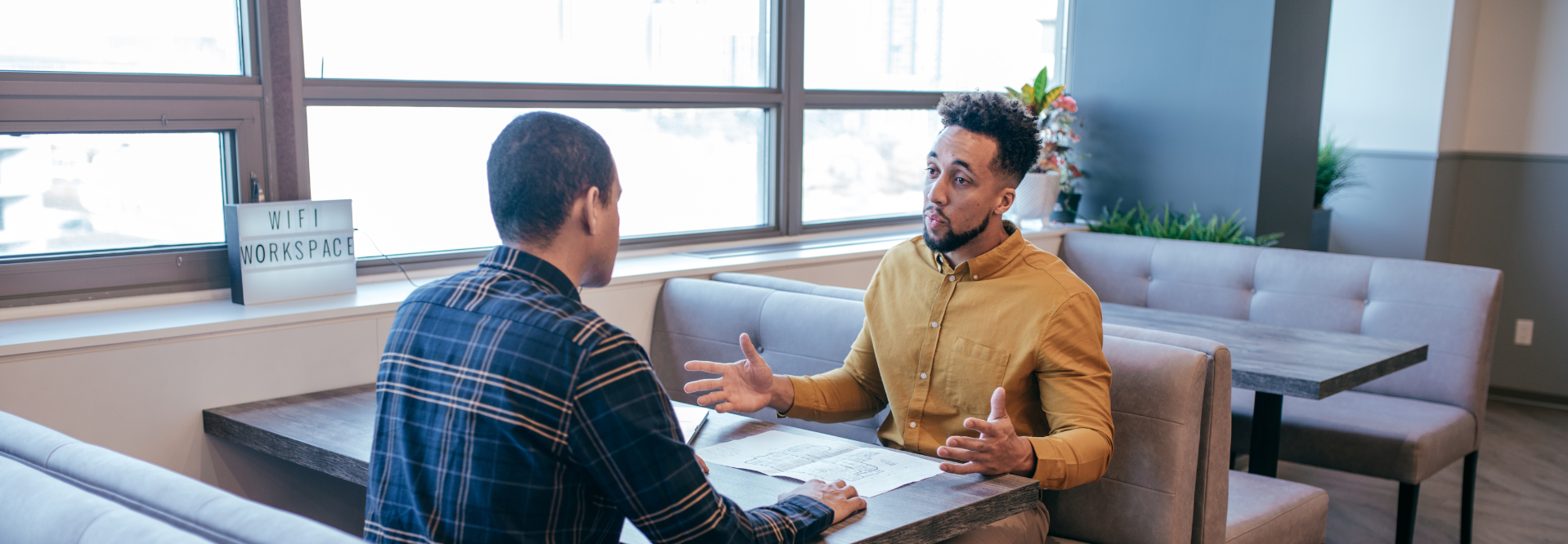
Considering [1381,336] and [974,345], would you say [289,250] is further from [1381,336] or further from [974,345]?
[1381,336]

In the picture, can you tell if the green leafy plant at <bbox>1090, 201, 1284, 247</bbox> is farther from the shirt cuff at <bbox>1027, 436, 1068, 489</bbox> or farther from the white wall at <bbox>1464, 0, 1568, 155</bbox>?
the shirt cuff at <bbox>1027, 436, 1068, 489</bbox>

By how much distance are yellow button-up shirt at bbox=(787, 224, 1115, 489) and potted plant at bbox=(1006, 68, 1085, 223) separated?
7.53 feet

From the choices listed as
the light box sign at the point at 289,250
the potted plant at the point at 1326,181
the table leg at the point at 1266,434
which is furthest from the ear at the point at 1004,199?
the potted plant at the point at 1326,181

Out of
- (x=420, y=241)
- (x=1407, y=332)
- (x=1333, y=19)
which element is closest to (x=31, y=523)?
(x=420, y=241)

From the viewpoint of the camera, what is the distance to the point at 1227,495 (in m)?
1.99

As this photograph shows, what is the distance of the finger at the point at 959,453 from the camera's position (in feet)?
5.00

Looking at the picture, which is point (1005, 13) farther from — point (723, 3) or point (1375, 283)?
point (1375, 283)

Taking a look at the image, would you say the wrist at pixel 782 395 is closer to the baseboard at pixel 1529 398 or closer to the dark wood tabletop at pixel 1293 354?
the dark wood tabletop at pixel 1293 354

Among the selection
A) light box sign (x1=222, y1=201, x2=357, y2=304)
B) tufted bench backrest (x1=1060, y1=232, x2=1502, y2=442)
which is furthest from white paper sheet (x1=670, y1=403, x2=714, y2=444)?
tufted bench backrest (x1=1060, y1=232, x2=1502, y2=442)

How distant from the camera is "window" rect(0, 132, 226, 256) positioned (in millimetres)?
2055

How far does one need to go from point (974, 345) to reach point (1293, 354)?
113 cm

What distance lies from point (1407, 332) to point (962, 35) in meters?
1.95

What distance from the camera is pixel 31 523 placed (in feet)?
3.47

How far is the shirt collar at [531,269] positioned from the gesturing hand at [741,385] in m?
0.55
